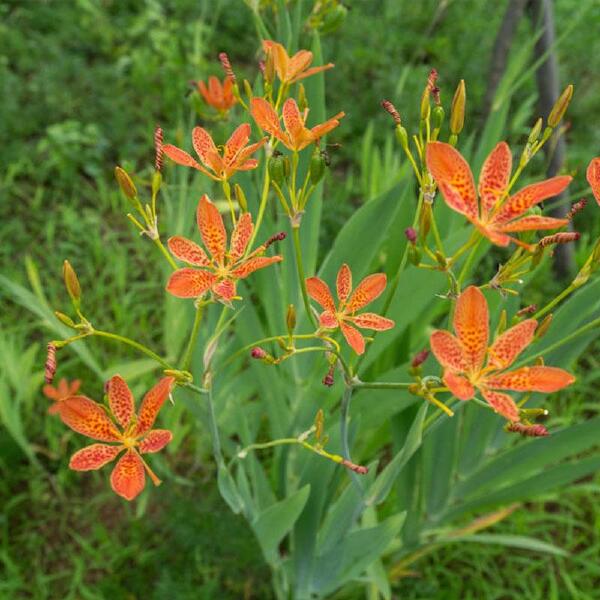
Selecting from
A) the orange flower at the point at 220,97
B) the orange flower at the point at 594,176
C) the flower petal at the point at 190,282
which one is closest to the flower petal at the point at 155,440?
the flower petal at the point at 190,282

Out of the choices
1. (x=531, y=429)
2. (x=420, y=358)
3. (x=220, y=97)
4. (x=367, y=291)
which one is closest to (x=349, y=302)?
(x=367, y=291)

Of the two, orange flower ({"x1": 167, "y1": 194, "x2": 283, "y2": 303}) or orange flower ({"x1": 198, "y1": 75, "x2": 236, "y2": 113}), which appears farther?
orange flower ({"x1": 198, "y1": 75, "x2": 236, "y2": 113})

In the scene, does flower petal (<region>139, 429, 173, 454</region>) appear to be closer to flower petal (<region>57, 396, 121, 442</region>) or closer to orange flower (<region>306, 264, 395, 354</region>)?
flower petal (<region>57, 396, 121, 442</region>)

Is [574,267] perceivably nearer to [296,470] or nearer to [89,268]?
[296,470]

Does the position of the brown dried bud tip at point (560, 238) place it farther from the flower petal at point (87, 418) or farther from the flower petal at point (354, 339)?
the flower petal at point (87, 418)

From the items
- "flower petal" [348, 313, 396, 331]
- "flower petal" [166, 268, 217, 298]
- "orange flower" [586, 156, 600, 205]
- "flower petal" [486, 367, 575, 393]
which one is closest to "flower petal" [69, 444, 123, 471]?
"flower petal" [166, 268, 217, 298]

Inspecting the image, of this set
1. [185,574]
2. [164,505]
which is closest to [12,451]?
[164,505]
